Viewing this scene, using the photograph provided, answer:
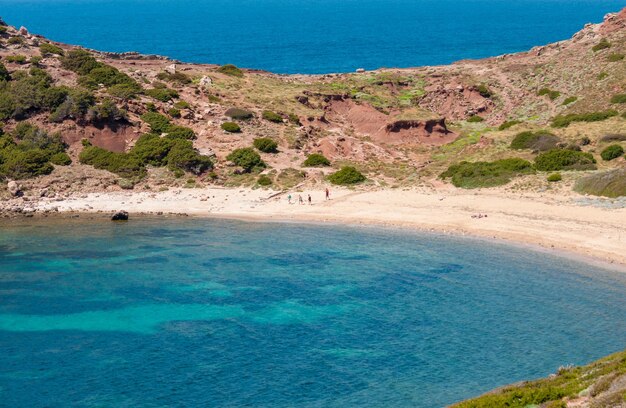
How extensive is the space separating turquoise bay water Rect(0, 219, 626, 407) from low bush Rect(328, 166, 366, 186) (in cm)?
874

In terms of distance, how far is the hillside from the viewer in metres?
60.0

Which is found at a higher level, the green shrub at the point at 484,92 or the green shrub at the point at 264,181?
the green shrub at the point at 484,92

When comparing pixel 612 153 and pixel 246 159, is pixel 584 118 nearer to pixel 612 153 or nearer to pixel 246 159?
pixel 612 153

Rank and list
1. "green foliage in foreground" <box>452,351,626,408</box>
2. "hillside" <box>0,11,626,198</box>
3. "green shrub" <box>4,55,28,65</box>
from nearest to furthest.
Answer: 1. "green foliage in foreground" <box>452,351,626,408</box>
2. "hillside" <box>0,11,626,198</box>
3. "green shrub" <box>4,55,28,65</box>

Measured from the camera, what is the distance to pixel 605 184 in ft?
173

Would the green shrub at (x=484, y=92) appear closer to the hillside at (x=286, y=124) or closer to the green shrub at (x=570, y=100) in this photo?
the hillside at (x=286, y=124)

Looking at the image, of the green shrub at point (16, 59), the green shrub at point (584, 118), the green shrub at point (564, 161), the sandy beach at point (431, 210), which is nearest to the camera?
the sandy beach at point (431, 210)

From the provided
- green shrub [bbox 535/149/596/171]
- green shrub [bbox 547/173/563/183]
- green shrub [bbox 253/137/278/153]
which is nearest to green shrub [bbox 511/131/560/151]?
green shrub [bbox 535/149/596/171]

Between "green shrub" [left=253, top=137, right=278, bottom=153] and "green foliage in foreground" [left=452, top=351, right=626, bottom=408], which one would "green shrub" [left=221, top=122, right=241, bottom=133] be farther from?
"green foliage in foreground" [left=452, top=351, right=626, bottom=408]

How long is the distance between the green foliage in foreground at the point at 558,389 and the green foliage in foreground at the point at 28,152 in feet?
142

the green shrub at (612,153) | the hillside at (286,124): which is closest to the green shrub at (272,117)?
the hillside at (286,124)

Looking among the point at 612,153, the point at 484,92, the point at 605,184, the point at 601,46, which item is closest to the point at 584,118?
the point at 612,153

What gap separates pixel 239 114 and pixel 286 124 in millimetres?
4226

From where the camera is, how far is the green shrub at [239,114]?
69.4 m
